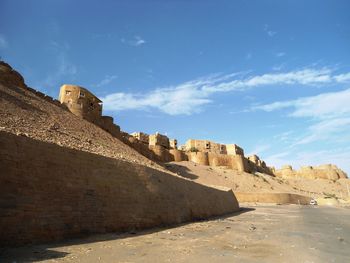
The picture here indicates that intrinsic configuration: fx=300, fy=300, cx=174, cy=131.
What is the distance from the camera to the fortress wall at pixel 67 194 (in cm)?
874

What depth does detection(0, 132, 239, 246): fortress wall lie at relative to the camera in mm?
8742

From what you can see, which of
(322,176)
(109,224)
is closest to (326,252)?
(109,224)

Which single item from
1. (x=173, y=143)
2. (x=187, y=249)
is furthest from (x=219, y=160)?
(x=187, y=249)

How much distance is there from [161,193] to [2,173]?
8.75 m

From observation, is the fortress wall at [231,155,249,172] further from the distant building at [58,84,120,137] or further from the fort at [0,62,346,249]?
the fort at [0,62,346,249]

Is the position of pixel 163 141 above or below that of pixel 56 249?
above

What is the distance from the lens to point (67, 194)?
10.4 m

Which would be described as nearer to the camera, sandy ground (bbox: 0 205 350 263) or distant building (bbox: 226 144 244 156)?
sandy ground (bbox: 0 205 350 263)

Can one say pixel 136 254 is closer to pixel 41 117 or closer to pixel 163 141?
pixel 41 117

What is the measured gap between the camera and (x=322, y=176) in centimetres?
8794

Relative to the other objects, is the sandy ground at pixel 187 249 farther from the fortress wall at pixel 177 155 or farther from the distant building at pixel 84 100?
the fortress wall at pixel 177 155

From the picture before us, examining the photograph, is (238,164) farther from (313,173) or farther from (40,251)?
(40,251)

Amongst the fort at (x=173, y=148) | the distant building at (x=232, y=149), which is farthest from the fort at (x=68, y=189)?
the distant building at (x=232, y=149)

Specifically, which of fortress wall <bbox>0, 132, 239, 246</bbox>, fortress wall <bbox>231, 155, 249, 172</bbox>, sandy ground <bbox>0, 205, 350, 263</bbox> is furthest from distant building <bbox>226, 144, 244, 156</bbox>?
sandy ground <bbox>0, 205, 350, 263</bbox>
